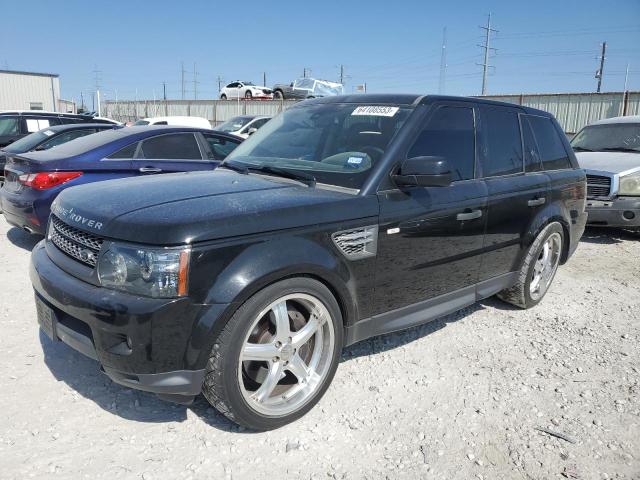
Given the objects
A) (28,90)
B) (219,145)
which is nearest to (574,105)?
(219,145)

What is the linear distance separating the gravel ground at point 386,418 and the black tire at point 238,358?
0.14 m

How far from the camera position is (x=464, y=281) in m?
3.80

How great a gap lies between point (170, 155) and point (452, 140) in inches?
161

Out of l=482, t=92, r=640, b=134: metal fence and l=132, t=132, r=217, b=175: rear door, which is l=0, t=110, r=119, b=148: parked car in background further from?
l=482, t=92, r=640, b=134: metal fence

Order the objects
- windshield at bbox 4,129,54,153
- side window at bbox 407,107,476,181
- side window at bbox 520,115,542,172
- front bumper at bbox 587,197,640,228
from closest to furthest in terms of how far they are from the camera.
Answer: side window at bbox 407,107,476,181 → side window at bbox 520,115,542,172 → front bumper at bbox 587,197,640,228 → windshield at bbox 4,129,54,153

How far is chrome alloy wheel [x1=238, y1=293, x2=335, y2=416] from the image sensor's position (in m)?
2.67

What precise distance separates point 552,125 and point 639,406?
9.27 ft

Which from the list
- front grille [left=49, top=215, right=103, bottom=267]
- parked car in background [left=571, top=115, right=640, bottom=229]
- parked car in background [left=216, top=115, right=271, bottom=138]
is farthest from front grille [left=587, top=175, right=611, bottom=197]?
parked car in background [left=216, top=115, right=271, bottom=138]

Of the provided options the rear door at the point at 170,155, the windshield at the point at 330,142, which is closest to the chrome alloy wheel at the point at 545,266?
the windshield at the point at 330,142

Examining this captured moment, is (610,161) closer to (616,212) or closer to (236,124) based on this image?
(616,212)

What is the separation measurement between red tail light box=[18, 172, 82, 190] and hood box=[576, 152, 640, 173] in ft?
24.1

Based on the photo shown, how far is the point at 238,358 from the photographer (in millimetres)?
2508

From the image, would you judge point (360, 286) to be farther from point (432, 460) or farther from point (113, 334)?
point (113, 334)

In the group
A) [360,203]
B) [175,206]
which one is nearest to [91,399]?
[175,206]
